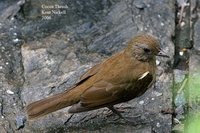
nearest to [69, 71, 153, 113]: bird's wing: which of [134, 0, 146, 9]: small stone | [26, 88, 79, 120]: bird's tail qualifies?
[26, 88, 79, 120]: bird's tail

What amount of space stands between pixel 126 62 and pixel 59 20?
55.6 inches

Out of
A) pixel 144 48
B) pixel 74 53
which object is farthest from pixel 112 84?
pixel 74 53

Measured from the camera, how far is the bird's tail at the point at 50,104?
4.66m

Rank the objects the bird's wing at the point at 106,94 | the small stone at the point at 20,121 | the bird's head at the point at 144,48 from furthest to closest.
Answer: the bird's head at the point at 144,48 < the small stone at the point at 20,121 < the bird's wing at the point at 106,94

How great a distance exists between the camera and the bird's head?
501 centimetres

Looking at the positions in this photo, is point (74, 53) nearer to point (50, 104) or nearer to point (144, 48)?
point (144, 48)

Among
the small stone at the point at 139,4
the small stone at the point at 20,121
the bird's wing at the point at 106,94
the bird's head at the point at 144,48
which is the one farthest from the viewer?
the small stone at the point at 139,4

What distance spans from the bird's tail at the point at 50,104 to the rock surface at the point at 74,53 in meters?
0.28

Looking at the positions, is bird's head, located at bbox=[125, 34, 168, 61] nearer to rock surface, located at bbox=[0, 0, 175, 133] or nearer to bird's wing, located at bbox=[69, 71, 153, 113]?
bird's wing, located at bbox=[69, 71, 153, 113]

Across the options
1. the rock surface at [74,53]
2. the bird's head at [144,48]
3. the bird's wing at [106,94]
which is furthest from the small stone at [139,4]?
the bird's wing at [106,94]

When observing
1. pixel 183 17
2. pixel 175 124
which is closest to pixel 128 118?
pixel 175 124

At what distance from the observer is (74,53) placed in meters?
5.67

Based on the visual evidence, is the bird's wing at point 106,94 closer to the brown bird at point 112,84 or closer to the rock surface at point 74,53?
the brown bird at point 112,84

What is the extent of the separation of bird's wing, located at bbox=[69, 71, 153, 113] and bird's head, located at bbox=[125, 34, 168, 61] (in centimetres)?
29
